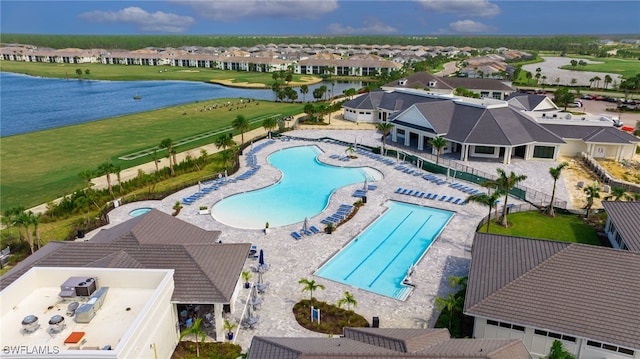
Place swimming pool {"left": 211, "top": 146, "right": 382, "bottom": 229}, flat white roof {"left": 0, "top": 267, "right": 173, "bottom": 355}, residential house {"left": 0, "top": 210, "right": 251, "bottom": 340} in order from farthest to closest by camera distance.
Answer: swimming pool {"left": 211, "top": 146, "right": 382, "bottom": 229} < residential house {"left": 0, "top": 210, "right": 251, "bottom": 340} < flat white roof {"left": 0, "top": 267, "right": 173, "bottom": 355}

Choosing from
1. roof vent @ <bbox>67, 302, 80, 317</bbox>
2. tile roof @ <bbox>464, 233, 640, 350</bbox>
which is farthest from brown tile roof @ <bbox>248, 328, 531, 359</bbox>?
roof vent @ <bbox>67, 302, 80, 317</bbox>

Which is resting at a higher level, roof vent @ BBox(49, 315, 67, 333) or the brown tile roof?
roof vent @ BBox(49, 315, 67, 333)

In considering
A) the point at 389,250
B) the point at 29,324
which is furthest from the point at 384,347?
the point at 389,250

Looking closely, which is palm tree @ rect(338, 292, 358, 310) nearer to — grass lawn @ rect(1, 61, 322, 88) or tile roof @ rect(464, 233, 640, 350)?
tile roof @ rect(464, 233, 640, 350)

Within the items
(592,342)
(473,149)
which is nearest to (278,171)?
(473,149)

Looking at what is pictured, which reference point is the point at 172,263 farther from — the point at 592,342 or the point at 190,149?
the point at 190,149

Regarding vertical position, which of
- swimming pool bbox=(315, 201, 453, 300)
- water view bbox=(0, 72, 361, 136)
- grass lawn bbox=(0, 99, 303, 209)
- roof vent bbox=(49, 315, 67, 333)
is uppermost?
water view bbox=(0, 72, 361, 136)

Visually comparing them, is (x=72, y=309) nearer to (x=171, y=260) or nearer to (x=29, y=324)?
(x=29, y=324)
